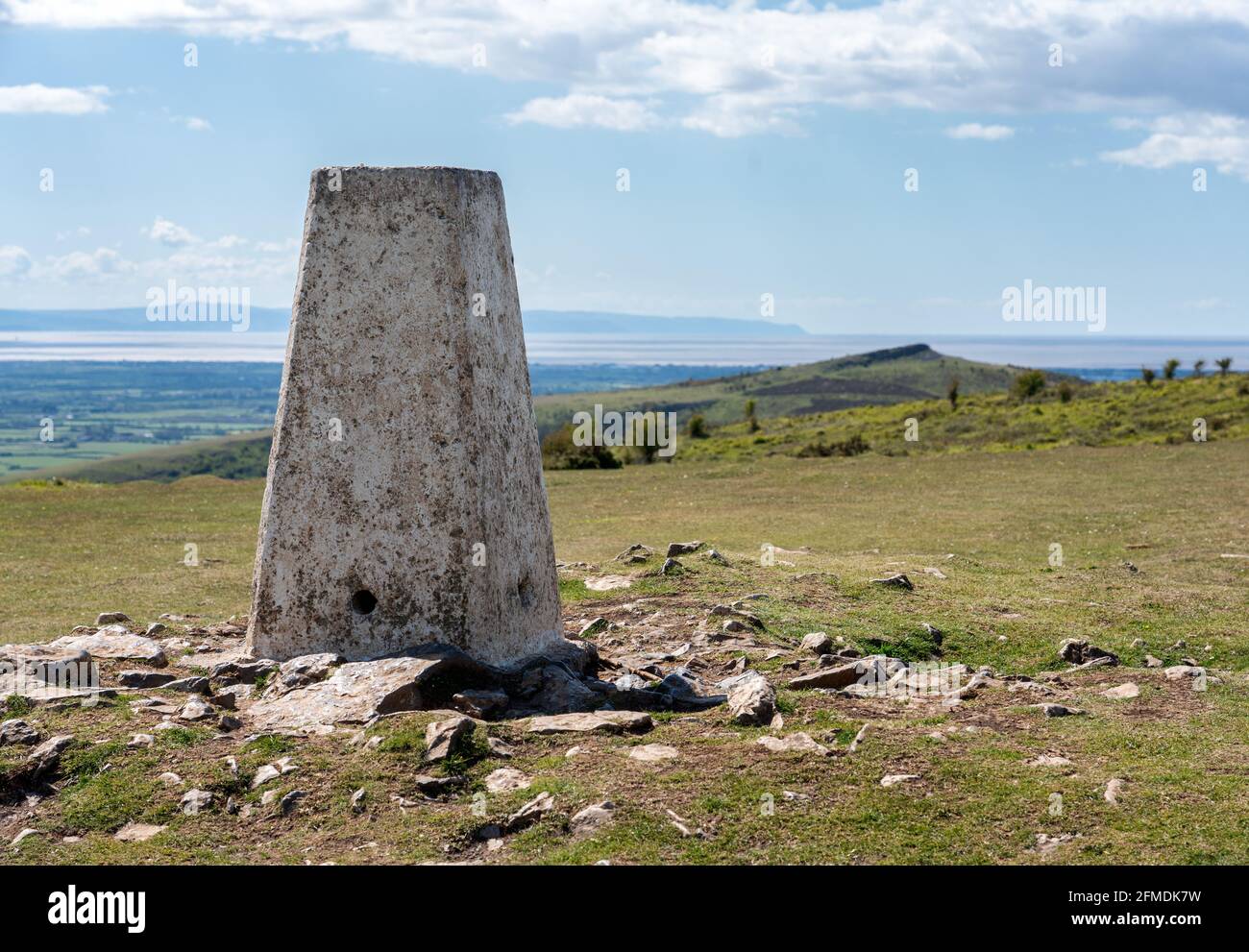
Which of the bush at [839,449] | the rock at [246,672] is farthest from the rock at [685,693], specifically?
the bush at [839,449]

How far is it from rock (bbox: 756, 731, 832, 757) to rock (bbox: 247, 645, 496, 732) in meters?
2.03

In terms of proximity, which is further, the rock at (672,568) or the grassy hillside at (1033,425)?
the grassy hillside at (1033,425)

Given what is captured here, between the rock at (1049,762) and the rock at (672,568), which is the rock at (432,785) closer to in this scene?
the rock at (1049,762)

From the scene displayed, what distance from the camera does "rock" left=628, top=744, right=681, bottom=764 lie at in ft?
23.9

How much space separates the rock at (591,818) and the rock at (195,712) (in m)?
2.85

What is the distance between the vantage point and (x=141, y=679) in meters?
8.98

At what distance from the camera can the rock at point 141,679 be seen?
8961 millimetres

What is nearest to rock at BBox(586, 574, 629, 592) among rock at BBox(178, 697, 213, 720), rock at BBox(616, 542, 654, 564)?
rock at BBox(616, 542, 654, 564)

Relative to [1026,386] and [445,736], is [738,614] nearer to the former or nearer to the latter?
[445,736]

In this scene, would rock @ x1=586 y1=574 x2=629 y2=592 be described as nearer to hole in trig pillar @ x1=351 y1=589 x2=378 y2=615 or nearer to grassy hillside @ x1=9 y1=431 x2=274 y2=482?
hole in trig pillar @ x1=351 y1=589 x2=378 y2=615

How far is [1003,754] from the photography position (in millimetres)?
7434

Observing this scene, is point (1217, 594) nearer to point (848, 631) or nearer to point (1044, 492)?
point (848, 631)

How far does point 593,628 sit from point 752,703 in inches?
139
